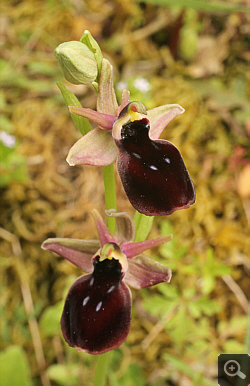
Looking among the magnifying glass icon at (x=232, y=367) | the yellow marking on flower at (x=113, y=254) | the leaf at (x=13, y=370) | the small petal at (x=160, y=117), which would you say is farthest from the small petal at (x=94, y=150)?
the magnifying glass icon at (x=232, y=367)

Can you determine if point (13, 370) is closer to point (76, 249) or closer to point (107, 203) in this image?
point (76, 249)

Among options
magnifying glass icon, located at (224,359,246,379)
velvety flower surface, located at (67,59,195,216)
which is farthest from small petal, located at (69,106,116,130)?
magnifying glass icon, located at (224,359,246,379)

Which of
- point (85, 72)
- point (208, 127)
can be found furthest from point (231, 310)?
point (85, 72)

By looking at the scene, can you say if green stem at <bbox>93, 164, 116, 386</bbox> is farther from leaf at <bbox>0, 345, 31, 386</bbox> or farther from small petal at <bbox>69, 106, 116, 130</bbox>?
leaf at <bbox>0, 345, 31, 386</bbox>

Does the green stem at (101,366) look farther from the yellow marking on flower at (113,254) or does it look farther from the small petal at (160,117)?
the small petal at (160,117)

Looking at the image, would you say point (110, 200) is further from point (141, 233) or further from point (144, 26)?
point (144, 26)

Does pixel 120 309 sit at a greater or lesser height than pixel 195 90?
greater

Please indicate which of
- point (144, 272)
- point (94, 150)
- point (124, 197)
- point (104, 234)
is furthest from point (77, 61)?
point (124, 197)
